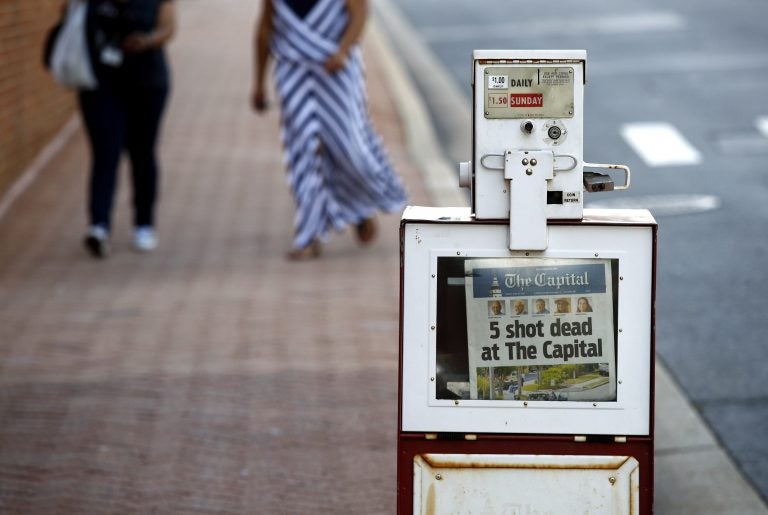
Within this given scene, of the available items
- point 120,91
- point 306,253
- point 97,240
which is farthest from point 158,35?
point 306,253

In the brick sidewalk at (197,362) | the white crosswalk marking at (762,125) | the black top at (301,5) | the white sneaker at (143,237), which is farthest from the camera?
the white crosswalk marking at (762,125)

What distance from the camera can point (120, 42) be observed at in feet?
28.7

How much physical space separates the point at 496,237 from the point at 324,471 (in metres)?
1.84

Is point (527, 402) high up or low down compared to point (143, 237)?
up

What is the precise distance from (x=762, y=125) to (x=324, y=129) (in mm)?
6432

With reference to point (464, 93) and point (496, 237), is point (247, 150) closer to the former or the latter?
point (464, 93)

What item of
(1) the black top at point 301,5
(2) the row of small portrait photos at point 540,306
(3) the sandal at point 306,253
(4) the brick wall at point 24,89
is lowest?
(3) the sandal at point 306,253

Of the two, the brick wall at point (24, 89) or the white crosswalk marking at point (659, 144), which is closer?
the brick wall at point (24, 89)

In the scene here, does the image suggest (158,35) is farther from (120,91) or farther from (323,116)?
(323,116)

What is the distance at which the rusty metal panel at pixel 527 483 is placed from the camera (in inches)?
151

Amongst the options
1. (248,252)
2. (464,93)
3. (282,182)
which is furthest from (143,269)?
(464,93)

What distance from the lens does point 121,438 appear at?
574cm

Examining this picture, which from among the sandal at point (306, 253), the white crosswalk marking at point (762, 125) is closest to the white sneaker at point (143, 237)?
the sandal at point (306, 253)

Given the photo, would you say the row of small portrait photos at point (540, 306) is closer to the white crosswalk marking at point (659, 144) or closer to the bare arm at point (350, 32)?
the bare arm at point (350, 32)
